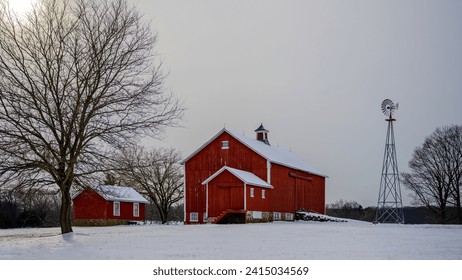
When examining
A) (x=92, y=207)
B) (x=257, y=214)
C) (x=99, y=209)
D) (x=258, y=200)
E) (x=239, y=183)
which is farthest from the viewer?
(x=92, y=207)

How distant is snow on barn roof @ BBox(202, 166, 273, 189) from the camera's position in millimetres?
33562

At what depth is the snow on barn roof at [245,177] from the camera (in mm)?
33562

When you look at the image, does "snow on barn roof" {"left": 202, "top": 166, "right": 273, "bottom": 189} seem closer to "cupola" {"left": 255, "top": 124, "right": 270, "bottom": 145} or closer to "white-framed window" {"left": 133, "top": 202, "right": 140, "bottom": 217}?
"cupola" {"left": 255, "top": 124, "right": 270, "bottom": 145}

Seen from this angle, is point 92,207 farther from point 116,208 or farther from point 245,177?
point 245,177

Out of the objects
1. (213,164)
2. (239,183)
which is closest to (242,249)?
(239,183)

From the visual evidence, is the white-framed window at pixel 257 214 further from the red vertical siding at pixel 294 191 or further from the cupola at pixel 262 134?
the cupola at pixel 262 134

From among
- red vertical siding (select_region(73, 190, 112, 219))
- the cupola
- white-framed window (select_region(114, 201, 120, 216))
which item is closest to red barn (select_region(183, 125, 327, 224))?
the cupola

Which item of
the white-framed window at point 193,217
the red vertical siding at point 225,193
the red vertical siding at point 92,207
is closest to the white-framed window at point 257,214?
the red vertical siding at point 225,193

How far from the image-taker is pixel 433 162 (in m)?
31.0

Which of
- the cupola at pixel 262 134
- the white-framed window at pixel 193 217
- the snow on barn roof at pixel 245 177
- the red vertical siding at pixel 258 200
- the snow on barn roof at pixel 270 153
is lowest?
the white-framed window at pixel 193 217

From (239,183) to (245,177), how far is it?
73cm

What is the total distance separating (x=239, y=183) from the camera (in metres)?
33.6

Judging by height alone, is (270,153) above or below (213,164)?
above
